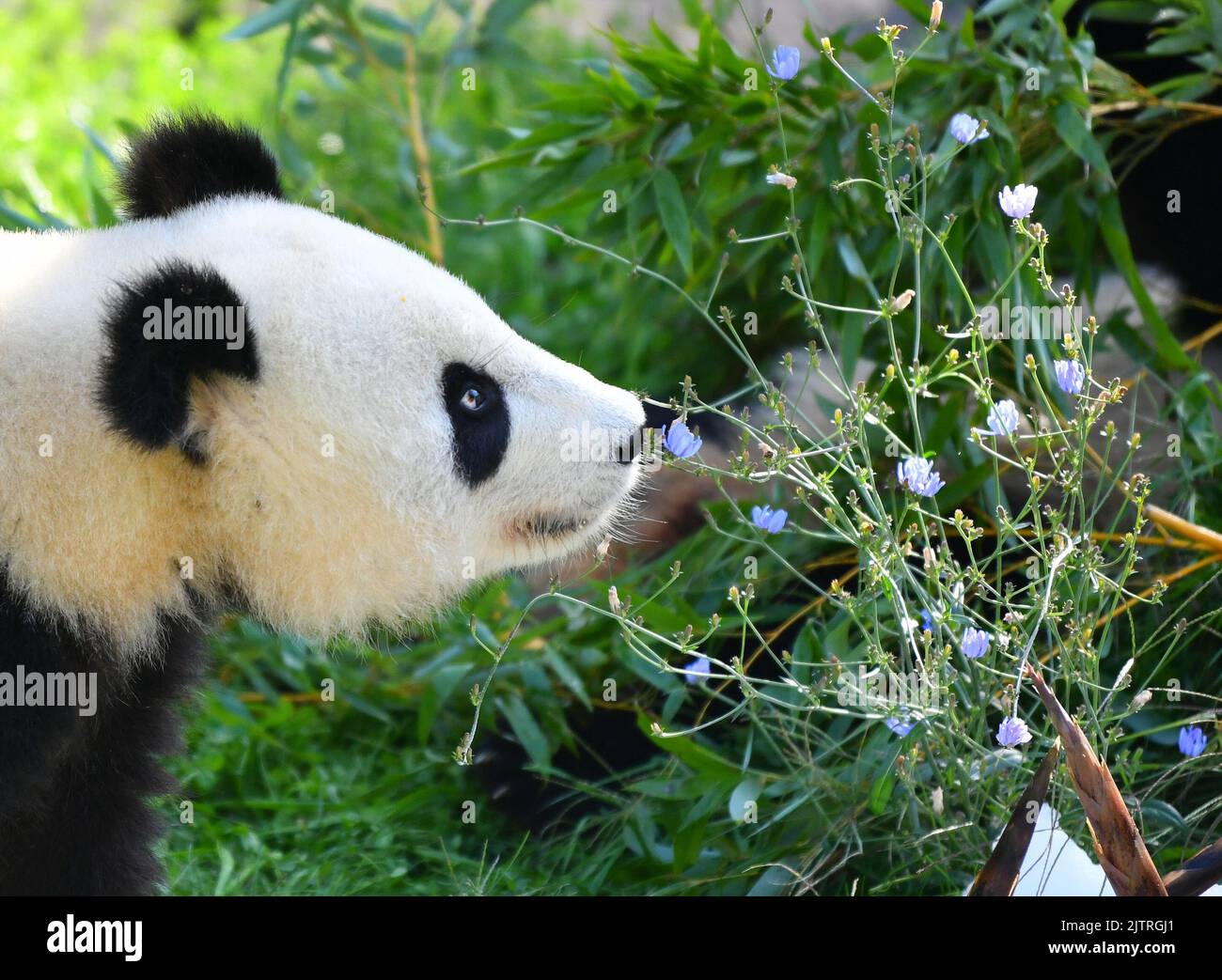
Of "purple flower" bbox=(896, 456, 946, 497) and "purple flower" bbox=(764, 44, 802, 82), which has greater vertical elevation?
"purple flower" bbox=(764, 44, 802, 82)

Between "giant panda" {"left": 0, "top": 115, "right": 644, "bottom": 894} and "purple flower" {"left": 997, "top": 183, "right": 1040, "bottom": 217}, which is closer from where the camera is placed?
"giant panda" {"left": 0, "top": 115, "right": 644, "bottom": 894}

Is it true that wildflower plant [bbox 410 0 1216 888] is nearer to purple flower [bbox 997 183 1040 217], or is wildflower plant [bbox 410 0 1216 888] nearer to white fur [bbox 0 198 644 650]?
purple flower [bbox 997 183 1040 217]

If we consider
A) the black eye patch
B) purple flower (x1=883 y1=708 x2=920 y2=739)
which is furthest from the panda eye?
purple flower (x1=883 y1=708 x2=920 y2=739)

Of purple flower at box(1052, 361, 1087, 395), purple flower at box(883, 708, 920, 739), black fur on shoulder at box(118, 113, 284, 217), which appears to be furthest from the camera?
black fur on shoulder at box(118, 113, 284, 217)

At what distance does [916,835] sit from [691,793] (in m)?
0.40

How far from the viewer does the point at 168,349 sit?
156cm

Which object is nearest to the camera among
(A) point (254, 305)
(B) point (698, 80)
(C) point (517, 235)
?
(A) point (254, 305)

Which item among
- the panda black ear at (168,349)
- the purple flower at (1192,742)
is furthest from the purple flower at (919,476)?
the panda black ear at (168,349)

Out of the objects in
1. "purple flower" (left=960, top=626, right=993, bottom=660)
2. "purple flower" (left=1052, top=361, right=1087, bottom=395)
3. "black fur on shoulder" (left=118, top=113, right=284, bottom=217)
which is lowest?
"purple flower" (left=960, top=626, right=993, bottom=660)

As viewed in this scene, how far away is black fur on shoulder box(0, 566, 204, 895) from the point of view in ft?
5.64

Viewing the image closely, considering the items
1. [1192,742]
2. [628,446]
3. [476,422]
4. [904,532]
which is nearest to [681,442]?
[628,446]
